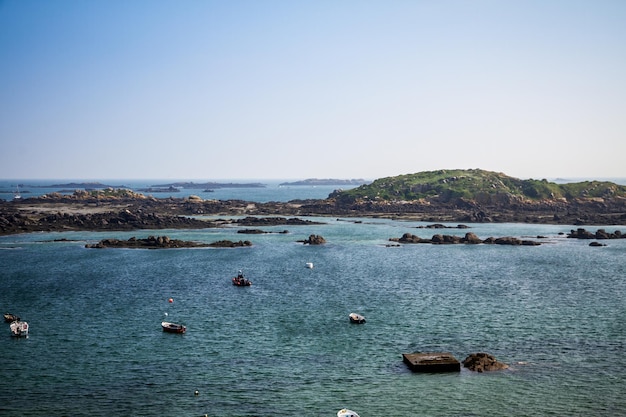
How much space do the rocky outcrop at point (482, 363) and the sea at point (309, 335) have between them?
2.70 ft

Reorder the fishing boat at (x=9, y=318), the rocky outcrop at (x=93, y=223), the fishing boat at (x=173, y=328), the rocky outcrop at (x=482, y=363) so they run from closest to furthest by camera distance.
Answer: the rocky outcrop at (x=482, y=363), the fishing boat at (x=173, y=328), the fishing boat at (x=9, y=318), the rocky outcrop at (x=93, y=223)

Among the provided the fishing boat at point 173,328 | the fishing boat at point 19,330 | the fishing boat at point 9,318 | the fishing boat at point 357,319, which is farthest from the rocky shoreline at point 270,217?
the fishing boat at point 357,319

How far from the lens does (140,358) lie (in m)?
47.2

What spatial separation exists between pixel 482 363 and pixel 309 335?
56.6 feet

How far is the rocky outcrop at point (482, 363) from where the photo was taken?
43219 mm

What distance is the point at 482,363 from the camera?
4344 cm

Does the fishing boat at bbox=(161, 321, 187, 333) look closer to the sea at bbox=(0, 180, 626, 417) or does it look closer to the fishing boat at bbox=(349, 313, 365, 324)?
the sea at bbox=(0, 180, 626, 417)

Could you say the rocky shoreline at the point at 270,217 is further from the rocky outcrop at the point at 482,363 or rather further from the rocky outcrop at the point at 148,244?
the rocky outcrop at the point at 482,363

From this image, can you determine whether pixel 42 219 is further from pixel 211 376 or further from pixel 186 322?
pixel 211 376

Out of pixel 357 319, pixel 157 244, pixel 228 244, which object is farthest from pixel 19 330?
pixel 228 244

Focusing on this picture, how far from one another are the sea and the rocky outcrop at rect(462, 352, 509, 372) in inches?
32.4

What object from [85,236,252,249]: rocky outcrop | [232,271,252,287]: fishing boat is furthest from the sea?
[85,236,252,249]: rocky outcrop

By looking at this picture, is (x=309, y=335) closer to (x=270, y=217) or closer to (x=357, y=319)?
(x=357, y=319)

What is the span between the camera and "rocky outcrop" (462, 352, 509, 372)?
4322 centimetres
